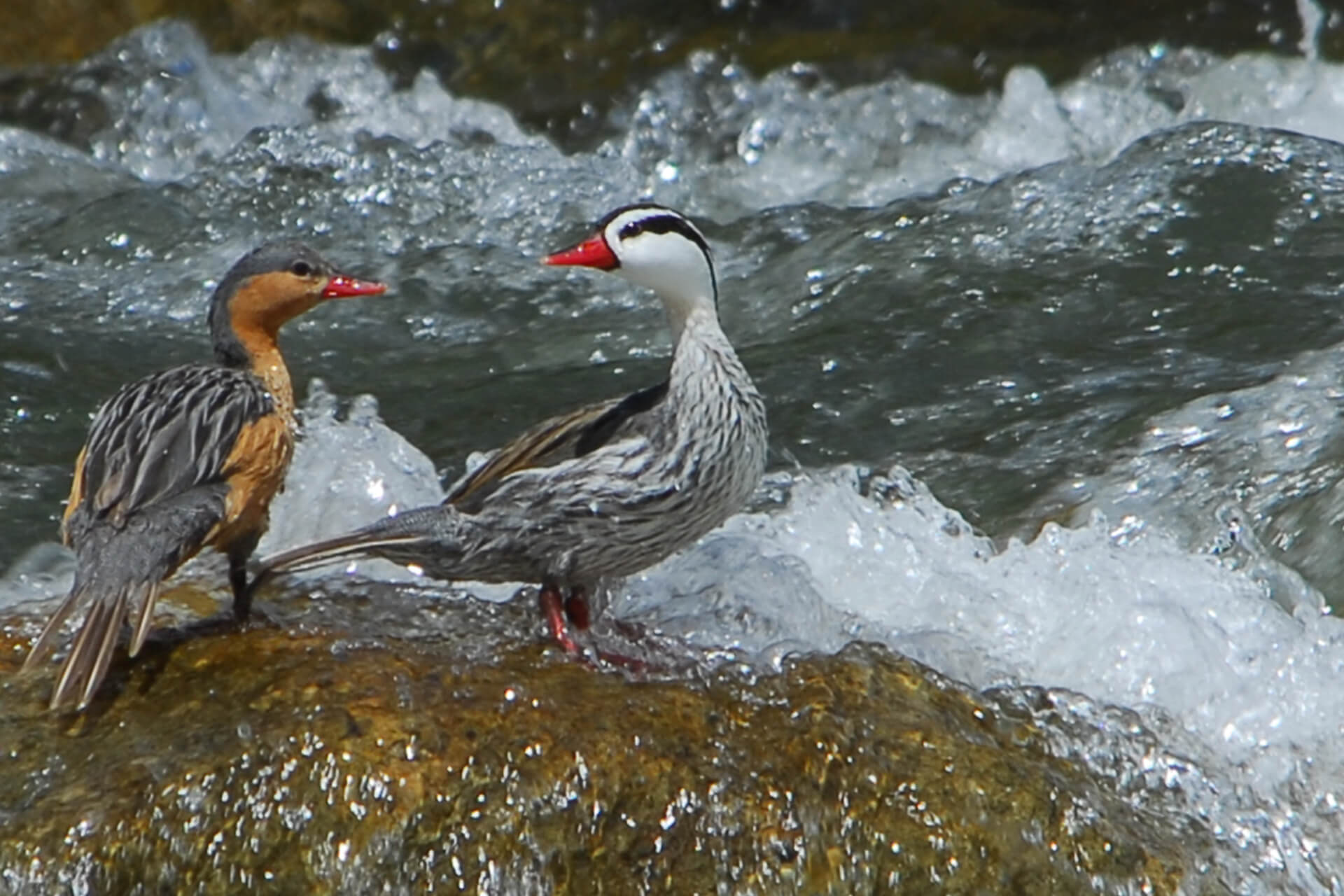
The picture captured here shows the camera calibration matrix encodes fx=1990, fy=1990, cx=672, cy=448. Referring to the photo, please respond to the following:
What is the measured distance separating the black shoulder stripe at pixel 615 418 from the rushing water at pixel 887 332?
21.8 inches

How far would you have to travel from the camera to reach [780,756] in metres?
4.55

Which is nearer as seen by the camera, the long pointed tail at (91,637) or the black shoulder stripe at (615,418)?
the long pointed tail at (91,637)

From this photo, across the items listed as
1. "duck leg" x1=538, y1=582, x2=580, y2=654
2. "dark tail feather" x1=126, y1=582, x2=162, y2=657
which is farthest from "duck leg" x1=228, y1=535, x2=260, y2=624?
"duck leg" x1=538, y1=582, x2=580, y2=654

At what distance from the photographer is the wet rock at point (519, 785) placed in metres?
4.24

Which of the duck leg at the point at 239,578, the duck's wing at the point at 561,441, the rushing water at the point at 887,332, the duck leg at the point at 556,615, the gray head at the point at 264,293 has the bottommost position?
the rushing water at the point at 887,332

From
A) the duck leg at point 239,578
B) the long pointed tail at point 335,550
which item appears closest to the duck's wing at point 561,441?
the long pointed tail at point 335,550

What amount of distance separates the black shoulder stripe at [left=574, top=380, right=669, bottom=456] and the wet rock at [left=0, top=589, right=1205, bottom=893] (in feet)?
2.29

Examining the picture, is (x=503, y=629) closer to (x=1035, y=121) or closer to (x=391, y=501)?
(x=391, y=501)

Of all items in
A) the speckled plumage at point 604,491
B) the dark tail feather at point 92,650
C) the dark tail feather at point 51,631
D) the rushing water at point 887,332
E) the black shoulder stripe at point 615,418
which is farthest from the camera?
the rushing water at point 887,332

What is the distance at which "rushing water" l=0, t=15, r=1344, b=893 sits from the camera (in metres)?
5.68

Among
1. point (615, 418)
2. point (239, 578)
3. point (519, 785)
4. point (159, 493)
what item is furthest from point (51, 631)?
point (615, 418)

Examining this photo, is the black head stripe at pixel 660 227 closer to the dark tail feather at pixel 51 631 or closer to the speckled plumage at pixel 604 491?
the speckled plumage at pixel 604 491

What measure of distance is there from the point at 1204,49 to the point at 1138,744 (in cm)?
752

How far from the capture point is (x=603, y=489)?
16.8 ft
